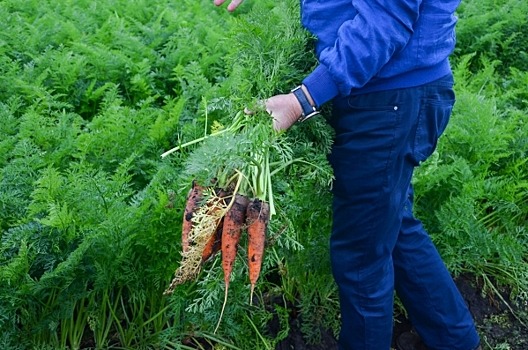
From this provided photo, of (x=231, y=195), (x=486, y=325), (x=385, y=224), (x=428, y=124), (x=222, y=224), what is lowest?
(x=486, y=325)

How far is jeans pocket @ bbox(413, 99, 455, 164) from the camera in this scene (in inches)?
106

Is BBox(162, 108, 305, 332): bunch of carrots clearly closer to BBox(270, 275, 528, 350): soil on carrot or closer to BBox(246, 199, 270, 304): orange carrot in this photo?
BBox(246, 199, 270, 304): orange carrot

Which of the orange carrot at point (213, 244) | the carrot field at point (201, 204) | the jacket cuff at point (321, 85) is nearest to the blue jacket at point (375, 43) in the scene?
the jacket cuff at point (321, 85)

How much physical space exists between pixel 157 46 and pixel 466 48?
242cm

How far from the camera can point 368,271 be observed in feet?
9.57

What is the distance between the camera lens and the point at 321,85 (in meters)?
2.51

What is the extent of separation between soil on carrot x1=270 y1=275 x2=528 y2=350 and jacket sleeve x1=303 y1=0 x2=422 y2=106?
1419 millimetres

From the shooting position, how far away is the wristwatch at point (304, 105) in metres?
2.54

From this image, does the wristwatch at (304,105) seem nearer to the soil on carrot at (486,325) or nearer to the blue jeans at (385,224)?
the blue jeans at (385,224)

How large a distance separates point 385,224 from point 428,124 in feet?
1.25

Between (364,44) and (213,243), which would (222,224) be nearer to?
(213,243)

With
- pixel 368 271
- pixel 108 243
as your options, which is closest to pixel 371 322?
pixel 368 271

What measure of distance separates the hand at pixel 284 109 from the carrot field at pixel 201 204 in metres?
0.04

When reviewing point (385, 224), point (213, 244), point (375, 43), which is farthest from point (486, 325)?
point (375, 43)
